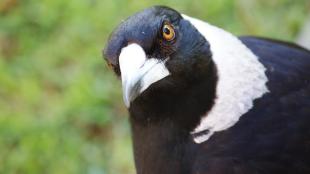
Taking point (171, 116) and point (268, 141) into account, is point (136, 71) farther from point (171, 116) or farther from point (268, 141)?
point (268, 141)

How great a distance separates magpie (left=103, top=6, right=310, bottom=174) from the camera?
2717 millimetres

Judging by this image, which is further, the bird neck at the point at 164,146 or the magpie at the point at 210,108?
the bird neck at the point at 164,146

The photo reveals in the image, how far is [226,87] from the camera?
284cm

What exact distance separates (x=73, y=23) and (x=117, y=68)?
2.42m

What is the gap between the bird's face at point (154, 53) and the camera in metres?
2.60

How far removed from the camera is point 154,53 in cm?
266

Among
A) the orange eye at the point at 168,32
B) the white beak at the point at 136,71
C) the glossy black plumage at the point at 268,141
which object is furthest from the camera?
the glossy black plumage at the point at 268,141

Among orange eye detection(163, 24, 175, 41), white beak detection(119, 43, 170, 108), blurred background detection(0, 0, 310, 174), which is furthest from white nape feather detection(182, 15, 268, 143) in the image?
blurred background detection(0, 0, 310, 174)

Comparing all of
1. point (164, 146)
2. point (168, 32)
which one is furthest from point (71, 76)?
point (168, 32)

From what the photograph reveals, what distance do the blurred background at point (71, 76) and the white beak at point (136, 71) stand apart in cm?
171

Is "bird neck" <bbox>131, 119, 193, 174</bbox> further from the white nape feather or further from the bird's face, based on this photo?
the bird's face

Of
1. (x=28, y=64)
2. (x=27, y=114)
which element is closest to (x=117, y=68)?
(x=27, y=114)

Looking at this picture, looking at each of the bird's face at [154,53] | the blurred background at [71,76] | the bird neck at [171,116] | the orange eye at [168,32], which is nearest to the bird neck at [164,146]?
the bird neck at [171,116]

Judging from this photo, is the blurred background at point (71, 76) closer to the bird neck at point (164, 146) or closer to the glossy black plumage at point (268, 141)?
the bird neck at point (164, 146)
